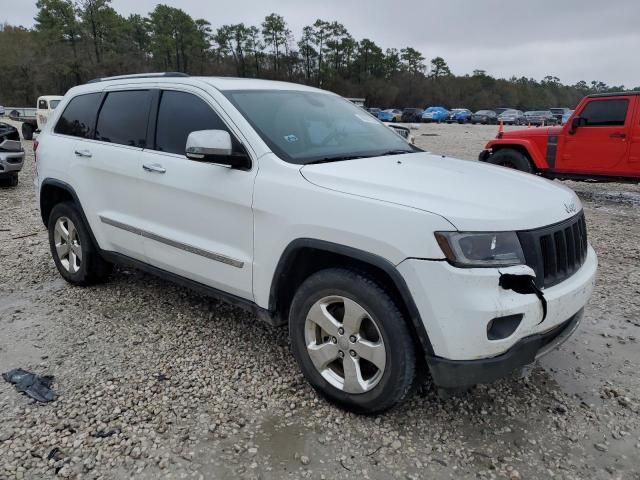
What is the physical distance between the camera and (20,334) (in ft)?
12.3

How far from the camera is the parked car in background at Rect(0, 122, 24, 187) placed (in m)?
9.49

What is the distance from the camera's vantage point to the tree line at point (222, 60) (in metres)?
54.5

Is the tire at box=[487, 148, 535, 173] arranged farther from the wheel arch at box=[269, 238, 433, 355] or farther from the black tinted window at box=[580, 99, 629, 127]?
the wheel arch at box=[269, 238, 433, 355]

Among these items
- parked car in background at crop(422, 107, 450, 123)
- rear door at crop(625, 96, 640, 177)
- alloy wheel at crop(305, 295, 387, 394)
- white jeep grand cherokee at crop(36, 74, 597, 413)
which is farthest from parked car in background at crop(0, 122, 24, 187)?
parked car in background at crop(422, 107, 450, 123)

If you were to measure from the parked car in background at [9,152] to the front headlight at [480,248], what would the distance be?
983 cm

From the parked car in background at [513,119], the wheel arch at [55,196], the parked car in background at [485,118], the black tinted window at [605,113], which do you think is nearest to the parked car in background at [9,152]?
the wheel arch at [55,196]

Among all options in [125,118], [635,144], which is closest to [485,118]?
[635,144]

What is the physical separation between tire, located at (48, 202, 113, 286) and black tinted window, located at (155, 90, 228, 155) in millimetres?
1280

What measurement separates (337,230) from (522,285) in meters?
0.91

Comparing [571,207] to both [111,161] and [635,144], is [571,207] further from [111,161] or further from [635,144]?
[635,144]

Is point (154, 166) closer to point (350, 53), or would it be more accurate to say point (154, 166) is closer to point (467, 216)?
point (467, 216)

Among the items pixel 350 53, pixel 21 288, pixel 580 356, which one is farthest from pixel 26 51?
pixel 580 356

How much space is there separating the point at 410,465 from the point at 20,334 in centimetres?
299

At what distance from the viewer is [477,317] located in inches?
87.2
